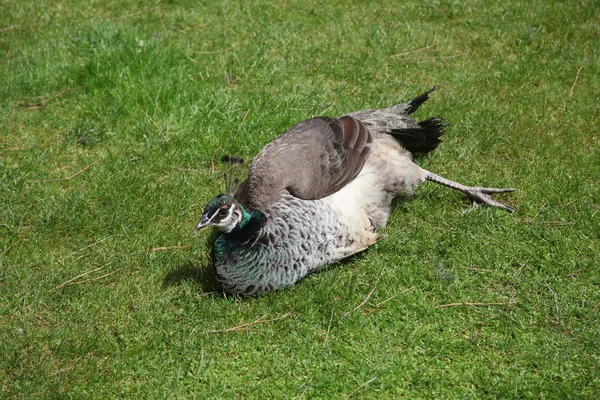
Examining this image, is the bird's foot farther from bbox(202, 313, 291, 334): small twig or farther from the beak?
the beak

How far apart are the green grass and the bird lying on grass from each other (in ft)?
0.58

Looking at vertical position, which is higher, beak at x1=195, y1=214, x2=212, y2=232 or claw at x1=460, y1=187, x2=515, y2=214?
beak at x1=195, y1=214, x2=212, y2=232

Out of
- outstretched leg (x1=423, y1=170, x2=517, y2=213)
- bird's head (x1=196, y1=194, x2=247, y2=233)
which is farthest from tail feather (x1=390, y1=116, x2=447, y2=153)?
bird's head (x1=196, y1=194, x2=247, y2=233)

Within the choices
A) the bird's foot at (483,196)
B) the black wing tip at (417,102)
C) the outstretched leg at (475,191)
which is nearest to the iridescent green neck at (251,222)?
the outstretched leg at (475,191)

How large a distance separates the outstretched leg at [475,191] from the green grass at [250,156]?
14 centimetres

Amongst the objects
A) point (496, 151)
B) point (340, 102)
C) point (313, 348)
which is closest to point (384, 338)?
point (313, 348)

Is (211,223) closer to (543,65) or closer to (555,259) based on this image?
(555,259)

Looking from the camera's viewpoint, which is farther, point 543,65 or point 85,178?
point 543,65

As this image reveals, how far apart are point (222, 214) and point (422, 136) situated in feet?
6.57

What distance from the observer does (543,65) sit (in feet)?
21.6

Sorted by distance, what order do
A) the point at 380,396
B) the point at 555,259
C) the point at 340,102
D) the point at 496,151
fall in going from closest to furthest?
the point at 380,396 → the point at 555,259 → the point at 496,151 → the point at 340,102

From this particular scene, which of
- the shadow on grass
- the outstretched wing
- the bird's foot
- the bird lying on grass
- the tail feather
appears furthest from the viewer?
the tail feather

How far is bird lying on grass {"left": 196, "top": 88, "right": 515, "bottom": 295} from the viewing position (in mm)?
4242

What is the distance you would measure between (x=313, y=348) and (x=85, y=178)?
2591mm
